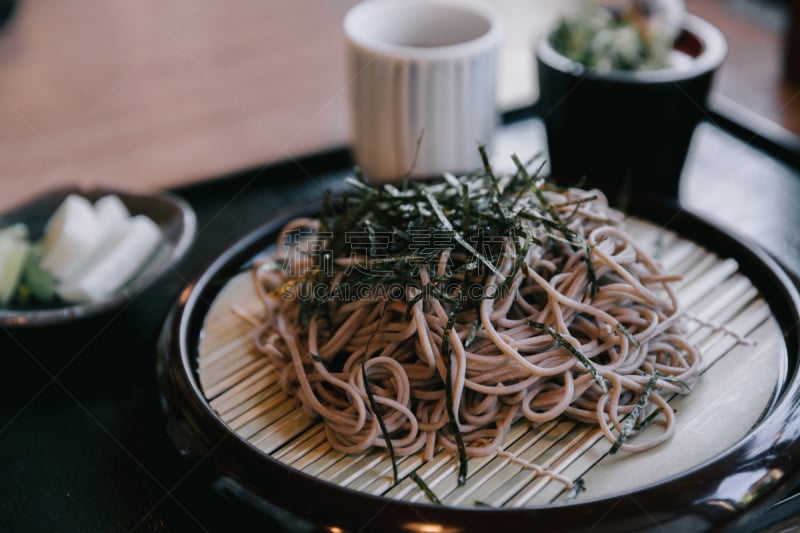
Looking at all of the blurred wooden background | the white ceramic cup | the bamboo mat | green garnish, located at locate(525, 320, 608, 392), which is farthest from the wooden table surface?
green garnish, located at locate(525, 320, 608, 392)

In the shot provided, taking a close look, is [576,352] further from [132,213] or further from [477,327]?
[132,213]

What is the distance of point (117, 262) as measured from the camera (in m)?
1.63

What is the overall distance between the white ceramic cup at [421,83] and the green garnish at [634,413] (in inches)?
29.2

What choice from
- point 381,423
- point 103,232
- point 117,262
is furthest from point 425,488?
point 103,232

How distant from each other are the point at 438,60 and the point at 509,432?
0.86m

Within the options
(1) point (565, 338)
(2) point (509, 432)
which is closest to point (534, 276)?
(1) point (565, 338)

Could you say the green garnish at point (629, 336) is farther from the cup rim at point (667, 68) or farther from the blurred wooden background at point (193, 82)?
the blurred wooden background at point (193, 82)

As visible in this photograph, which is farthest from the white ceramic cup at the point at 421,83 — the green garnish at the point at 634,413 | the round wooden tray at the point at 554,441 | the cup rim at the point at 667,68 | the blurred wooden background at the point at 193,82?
the green garnish at the point at 634,413

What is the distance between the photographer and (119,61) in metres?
2.82

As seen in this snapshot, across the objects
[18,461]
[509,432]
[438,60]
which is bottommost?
[18,461]

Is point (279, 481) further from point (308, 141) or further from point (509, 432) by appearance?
point (308, 141)

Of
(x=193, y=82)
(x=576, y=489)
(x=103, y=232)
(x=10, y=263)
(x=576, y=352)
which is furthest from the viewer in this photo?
(x=193, y=82)

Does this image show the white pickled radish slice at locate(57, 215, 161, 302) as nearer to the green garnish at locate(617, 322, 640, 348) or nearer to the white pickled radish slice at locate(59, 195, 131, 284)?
the white pickled radish slice at locate(59, 195, 131, 284)

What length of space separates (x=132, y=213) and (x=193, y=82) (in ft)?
3.13
